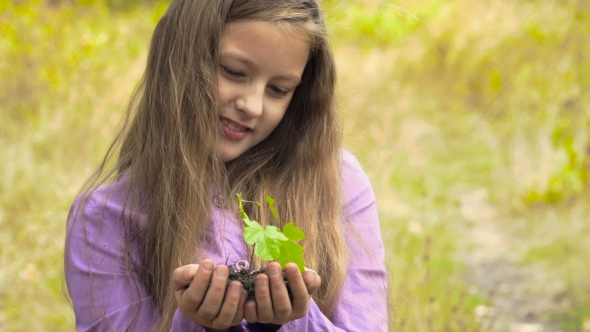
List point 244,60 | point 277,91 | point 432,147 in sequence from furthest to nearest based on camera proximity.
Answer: point 432,147 < point 277,91 < point 244,60

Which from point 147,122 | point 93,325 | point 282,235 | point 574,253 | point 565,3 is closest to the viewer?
point 282,235

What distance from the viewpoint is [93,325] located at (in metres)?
1.68

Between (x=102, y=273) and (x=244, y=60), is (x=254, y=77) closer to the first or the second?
(x=244, y=60)

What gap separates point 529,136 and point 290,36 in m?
3.74

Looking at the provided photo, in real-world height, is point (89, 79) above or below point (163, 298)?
above

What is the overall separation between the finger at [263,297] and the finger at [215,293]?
61 millimetres

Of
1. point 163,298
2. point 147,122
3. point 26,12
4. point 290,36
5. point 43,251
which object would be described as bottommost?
point 43,251

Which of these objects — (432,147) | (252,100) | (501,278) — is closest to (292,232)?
(252,100)

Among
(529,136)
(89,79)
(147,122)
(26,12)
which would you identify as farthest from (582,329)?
(26,12)

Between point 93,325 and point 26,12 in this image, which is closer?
point 93,325

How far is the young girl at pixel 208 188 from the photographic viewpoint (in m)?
1.69

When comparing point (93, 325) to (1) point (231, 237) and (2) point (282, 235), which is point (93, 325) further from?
(2) point (282, 235)

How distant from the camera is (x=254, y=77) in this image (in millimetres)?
1699

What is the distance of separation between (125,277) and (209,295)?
0.49m
